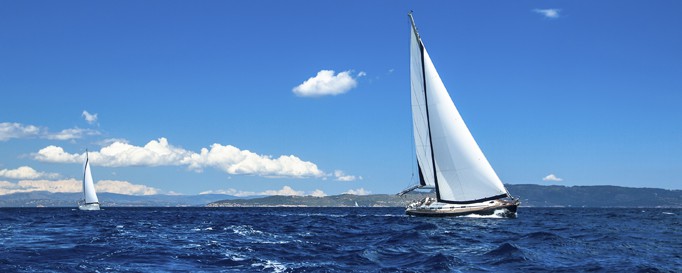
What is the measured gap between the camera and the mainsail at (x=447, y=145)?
63625 millimetres

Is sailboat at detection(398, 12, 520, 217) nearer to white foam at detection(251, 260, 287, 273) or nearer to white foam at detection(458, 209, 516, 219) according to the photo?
white foam at detection(458, 209, 516, 219)

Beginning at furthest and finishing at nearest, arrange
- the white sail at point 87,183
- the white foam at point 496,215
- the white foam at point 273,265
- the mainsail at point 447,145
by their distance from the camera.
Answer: the white sail at point 87,183 < the white foam at point 496,215 < the mainsail at point 447,145 < the white foam at point 273,265

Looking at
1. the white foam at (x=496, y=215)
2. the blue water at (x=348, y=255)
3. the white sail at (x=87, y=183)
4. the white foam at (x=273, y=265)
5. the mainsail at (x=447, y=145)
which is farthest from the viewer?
the white sail at (x=87, y=183)

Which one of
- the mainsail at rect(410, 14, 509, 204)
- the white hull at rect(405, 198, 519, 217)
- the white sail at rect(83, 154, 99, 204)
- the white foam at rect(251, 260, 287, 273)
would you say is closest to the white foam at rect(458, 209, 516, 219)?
the white hull at rect(405, 198, 519, 217)

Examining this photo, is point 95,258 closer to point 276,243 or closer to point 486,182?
point 276,243

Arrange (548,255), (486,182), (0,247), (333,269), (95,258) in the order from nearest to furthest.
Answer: (333,269), (95,258), (548,255), (0,247), (486,182)

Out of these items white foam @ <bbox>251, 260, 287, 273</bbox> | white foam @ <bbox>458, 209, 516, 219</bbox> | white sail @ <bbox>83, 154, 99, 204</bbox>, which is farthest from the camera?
white sail @ <bbox>83, 154, 99, 204</bbox>

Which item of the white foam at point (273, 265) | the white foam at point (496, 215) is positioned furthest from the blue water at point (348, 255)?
the white foam at point (496, 215)

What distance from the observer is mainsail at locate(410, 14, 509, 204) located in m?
63.6

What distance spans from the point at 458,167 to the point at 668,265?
38229 millimetres

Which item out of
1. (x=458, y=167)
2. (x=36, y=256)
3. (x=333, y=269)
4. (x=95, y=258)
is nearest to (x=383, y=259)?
(x=333, y=269)

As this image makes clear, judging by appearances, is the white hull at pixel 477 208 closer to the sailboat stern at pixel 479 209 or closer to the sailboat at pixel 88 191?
the sailboat stern at pixel 479 209

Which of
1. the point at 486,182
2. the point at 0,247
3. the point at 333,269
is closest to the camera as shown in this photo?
the point at 333,269

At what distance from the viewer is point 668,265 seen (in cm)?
2639
